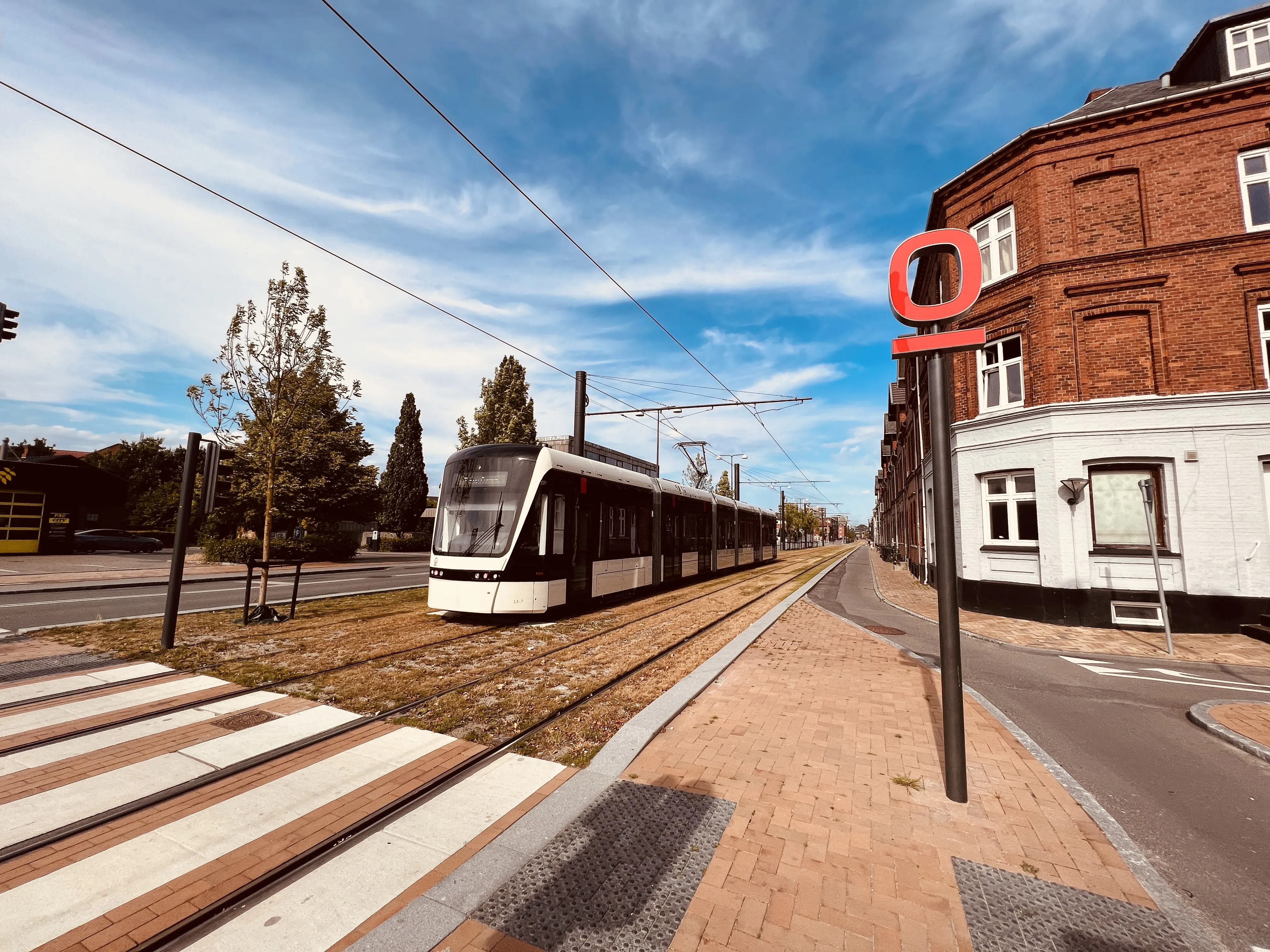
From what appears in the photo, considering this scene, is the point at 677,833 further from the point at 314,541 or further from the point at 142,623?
the point at 314,541

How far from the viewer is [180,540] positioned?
7973mm

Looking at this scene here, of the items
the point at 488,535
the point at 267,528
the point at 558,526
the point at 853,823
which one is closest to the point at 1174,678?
the point at 853,823

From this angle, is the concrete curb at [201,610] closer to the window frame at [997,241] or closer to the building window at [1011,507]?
the building window at [1011,507]

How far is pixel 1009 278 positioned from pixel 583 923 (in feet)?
52.1

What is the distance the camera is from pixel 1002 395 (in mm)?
13461

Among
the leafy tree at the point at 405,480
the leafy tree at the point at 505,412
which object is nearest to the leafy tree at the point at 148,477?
the leafy tree at the point at 405,480

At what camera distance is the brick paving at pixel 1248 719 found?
16.7 ft

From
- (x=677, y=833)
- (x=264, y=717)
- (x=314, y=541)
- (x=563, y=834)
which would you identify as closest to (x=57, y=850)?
(x=264, y=717)

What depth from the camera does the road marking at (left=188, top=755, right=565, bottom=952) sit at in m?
2.48

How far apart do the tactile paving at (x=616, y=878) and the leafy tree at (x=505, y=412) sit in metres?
24.4

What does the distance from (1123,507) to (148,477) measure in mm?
62985

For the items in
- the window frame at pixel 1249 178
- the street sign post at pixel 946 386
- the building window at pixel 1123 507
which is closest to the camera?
the street sign post at pixel 946 386

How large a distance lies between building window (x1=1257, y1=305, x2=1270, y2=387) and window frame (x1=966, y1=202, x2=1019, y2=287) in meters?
4.47

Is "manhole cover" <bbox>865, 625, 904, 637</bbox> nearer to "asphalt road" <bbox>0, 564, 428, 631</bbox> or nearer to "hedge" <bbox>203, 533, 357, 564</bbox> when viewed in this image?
"asphalt road" <bbox>0, 564, 428, 631</bbox>
